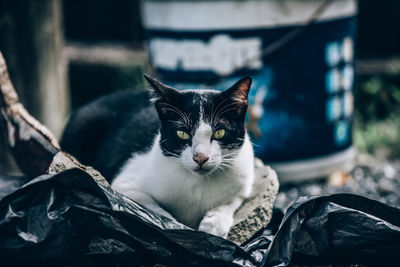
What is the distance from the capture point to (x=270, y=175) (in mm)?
2191

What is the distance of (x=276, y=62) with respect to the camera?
3.12 metres

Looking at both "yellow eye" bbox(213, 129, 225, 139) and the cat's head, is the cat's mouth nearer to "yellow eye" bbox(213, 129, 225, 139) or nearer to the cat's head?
Result: the cat's head

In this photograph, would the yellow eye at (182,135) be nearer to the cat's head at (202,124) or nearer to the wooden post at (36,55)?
the cat's head at (202,124)

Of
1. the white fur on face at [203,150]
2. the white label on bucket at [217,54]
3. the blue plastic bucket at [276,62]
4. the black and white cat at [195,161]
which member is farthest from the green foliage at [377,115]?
the white fur on face at [203,150]

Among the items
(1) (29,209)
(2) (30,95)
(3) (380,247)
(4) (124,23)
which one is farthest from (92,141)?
(4) (124,23)

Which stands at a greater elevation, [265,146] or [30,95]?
[30,95]

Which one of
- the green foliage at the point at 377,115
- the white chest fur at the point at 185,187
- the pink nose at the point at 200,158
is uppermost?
the pink nose at the point at 200,158

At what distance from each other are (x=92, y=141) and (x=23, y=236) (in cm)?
81

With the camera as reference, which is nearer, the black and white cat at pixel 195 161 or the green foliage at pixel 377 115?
the black and white cat at pixel 195 161

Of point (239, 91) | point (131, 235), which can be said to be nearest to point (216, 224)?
point (131, 235)

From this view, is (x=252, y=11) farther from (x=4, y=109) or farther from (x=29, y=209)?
(x=29, y=209)

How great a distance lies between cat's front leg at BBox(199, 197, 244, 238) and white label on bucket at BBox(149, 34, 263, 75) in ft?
4.29

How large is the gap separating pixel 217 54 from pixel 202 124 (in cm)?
136

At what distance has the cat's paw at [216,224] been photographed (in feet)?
5.84
